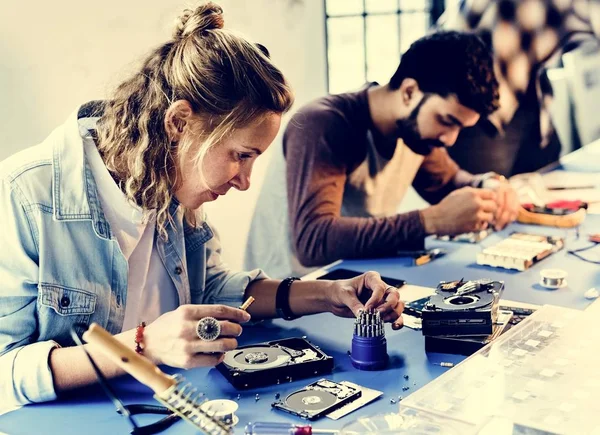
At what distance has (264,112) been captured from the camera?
1585mm

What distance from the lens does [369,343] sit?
1.57m

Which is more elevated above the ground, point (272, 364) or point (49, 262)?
point (49, 262)

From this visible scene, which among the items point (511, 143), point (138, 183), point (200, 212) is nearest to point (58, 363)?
point (138, 183)

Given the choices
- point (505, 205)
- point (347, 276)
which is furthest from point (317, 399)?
point (505, 205)

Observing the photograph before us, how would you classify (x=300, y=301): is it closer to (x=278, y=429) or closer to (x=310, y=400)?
(x=310, y=400)

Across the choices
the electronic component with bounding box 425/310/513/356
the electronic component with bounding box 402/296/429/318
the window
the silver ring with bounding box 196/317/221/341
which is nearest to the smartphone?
the electronic component with bounding box 402/296/429/318

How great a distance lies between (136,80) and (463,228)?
1439 mm

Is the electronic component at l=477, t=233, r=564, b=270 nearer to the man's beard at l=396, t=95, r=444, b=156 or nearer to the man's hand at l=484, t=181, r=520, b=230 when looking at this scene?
the man's hand at l=484, t=181, r=520, b=230

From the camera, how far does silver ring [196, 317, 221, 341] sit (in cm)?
140

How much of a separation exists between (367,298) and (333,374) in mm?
299

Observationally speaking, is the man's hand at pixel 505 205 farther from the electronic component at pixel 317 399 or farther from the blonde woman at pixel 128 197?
the electronic component at pixel 317 399

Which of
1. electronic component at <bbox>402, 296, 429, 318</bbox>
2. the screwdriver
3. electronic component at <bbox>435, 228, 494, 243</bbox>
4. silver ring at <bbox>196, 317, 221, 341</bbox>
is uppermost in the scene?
silver ring at <bbox>196, 317, 221, 341</bbox>

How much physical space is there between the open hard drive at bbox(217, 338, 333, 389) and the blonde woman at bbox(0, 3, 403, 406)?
9cm

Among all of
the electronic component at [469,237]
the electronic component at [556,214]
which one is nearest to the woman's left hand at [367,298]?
the electronic component at [469,237]
